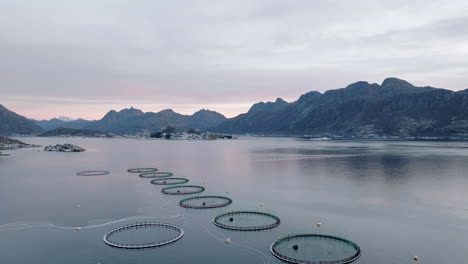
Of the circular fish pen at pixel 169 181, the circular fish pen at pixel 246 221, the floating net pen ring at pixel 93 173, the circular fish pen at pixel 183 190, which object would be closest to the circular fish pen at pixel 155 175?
the circular fish pen at pixel 169 181

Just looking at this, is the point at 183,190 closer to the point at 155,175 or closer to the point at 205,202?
the point at 205,202

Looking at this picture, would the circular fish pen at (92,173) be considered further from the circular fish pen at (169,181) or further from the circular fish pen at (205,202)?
the circular fish pen at (205,202)

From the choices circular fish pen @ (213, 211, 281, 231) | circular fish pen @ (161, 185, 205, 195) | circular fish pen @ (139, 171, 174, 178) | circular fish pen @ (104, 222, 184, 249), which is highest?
circular fish pen @ (139, 171, 174, 178)

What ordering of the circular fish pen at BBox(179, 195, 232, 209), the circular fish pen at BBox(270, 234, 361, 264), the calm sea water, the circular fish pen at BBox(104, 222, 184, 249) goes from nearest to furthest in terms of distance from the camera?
1. the circular fish pen at BBox(270, 234, 361, 264)
2. the calm sea water
3. the circular fish pen at BBox(104, 222, 184, 249)
4. the circular fish pen at BBox(179, 195, 232, 209)

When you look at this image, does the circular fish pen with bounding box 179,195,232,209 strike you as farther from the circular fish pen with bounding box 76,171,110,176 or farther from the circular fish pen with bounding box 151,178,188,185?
the circular fish pen with bounding box 76,171,110,176

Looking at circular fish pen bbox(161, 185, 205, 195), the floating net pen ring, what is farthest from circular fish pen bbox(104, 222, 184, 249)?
the floating net pen ring

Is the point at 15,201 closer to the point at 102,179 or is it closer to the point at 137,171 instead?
the point at 102,179

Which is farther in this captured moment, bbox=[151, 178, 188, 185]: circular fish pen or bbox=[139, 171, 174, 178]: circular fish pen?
bbox=[139, 171, 174, 178]: circular fish pen
